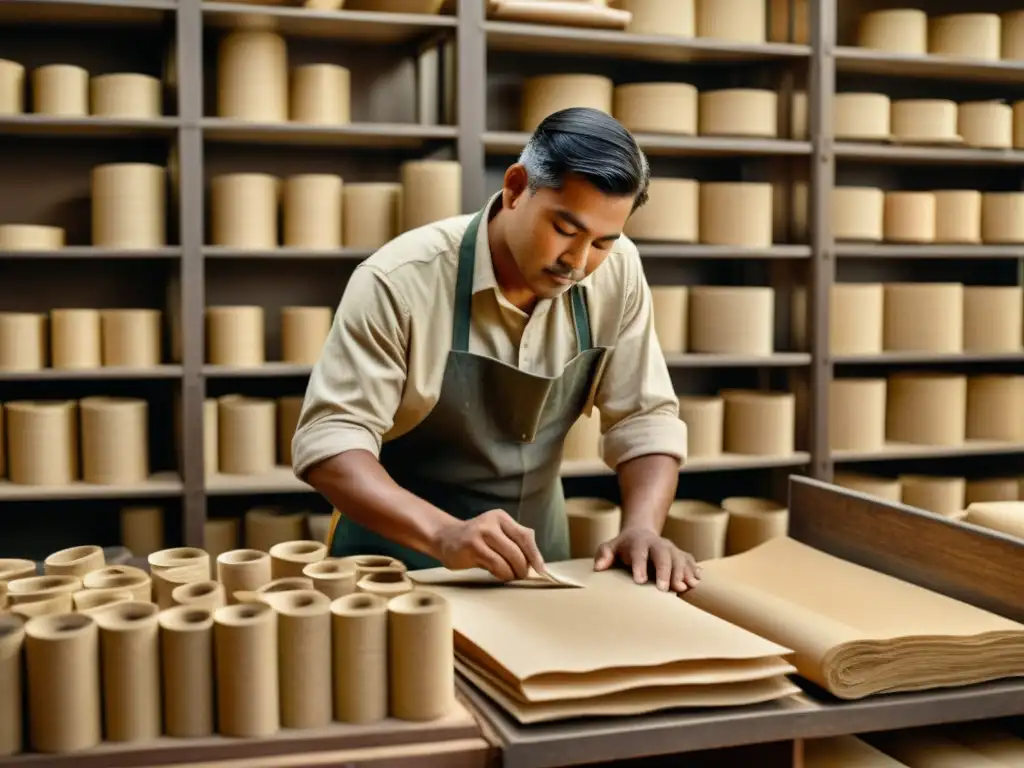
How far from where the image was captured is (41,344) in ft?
10.3

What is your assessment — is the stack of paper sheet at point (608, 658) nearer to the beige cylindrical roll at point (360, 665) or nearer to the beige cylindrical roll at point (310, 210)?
the beige cylindrical roll at point (360, 665)

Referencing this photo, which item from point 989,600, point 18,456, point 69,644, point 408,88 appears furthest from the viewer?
point 408,88

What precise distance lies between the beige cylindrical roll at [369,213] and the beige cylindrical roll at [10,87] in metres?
0.99

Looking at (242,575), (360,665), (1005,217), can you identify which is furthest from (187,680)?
(1005,217)

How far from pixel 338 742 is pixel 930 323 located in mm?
3183

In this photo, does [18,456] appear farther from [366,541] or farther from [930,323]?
[930,323]

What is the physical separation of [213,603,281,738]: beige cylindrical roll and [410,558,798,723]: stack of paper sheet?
226 millimetres

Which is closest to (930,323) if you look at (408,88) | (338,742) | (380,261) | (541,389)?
(408,88)

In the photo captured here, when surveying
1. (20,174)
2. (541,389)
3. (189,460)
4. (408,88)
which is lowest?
(189,460)

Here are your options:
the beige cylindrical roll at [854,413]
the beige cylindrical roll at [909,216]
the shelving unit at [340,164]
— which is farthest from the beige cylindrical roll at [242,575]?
the beige cylindrical roll at [909,216]

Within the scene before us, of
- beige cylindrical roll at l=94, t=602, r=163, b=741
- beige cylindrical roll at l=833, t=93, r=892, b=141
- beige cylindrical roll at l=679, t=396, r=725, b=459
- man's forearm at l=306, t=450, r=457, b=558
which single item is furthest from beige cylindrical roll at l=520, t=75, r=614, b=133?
beige cylindrical roll at l=94, t=602, r=163, b=741

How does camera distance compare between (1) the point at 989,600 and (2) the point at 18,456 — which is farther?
(2) the point at 18,456

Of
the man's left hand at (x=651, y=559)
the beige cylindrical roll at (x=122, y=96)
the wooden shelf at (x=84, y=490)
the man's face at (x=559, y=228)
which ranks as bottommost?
the wooden shelf at (x=84, y=490)

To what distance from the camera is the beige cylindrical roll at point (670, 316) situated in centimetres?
349
